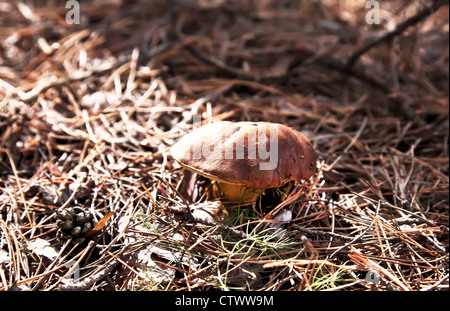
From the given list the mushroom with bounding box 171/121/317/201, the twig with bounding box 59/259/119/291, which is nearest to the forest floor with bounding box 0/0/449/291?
the twig with bounding box 59/259/119/291

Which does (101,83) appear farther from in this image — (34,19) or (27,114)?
(34,19)

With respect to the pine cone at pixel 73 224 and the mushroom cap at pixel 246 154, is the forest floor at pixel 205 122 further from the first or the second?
the mushroom cap at pixel 246 154

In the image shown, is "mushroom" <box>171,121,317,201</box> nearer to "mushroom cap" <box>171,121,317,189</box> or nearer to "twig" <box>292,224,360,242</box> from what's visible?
"mushroom cap" <box>171,121,317,189</box>

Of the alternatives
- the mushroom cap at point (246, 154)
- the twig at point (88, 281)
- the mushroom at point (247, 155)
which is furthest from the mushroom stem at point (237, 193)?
the twig at point (88, 281)

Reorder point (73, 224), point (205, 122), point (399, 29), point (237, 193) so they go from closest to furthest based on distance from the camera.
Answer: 1. point (73, 224)
2. point (237, 193)
3. point (205, 122)
4. point (399, 29)

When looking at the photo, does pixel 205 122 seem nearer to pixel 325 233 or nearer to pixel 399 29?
pixel 325 233

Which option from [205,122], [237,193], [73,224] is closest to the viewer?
[73,224]

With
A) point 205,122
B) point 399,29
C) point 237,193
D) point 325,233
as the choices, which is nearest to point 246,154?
point 237,193
